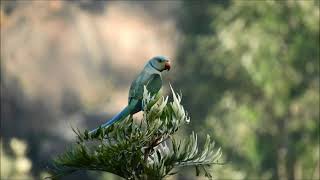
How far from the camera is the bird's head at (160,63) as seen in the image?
6367 millimetres

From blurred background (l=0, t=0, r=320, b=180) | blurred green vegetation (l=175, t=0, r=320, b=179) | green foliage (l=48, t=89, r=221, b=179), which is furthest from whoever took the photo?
blurred background (l=0, t=0, r=320, b=180)

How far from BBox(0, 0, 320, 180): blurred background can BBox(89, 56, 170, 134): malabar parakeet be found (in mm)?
13080

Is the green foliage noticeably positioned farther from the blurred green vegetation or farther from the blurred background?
the blurred green vegetation

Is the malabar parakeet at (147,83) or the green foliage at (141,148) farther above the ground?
the malabar parakeet at (147,83)

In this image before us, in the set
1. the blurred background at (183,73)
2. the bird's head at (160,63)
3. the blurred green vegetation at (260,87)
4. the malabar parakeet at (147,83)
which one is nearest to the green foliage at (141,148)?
the malabar parakeet at (147,83)

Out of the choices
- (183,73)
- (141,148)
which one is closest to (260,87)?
(183,73)

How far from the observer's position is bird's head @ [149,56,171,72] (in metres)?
6.37

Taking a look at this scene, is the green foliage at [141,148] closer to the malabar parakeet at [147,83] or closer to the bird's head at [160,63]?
the malabar parakeet at [147,83]

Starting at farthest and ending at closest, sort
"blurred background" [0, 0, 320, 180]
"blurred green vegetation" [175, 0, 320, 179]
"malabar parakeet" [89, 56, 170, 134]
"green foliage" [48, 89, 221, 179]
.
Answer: "blurred background" [0, 0, 320, 180], "blurred green vegetation" [175, 0, 320, 179], "malabar parakeet" [89, 56, 170, 134], "green foliage" [48, 89, 221, 179]

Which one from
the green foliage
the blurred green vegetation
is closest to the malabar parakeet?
the green foliage

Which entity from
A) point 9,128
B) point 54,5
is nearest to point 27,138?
point 9,128

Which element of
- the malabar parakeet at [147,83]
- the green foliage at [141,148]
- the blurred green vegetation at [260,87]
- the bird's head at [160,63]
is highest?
the blurred green vegetation at [260,87]

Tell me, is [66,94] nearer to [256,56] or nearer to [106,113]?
[106,113]

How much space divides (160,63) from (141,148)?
0.68m
